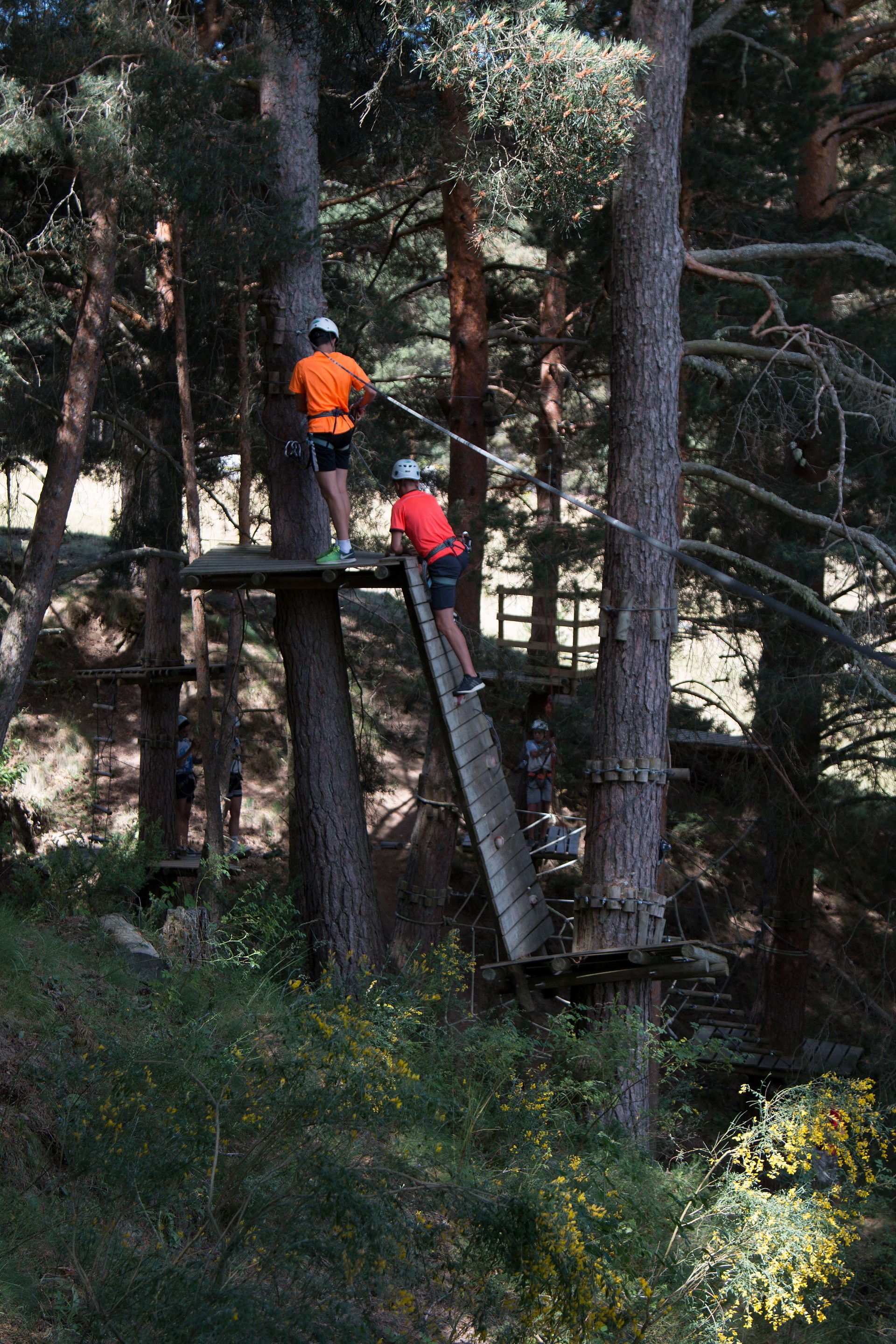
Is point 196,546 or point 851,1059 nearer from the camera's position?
point 196,546

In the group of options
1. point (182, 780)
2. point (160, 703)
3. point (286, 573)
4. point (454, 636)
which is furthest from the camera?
point (182, 780)

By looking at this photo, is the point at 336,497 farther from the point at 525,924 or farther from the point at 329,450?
the point at 525,924

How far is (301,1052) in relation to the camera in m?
4.20

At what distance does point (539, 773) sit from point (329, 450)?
5.84m

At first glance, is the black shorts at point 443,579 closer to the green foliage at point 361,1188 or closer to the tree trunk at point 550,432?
the green foliage at point 361,1188

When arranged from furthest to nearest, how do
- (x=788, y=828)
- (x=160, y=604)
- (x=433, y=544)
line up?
(x=160, y=604) < (x=788, y=828) < (x=433, y=544)

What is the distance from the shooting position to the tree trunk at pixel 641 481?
633cm

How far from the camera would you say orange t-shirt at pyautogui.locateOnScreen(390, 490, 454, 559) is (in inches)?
266

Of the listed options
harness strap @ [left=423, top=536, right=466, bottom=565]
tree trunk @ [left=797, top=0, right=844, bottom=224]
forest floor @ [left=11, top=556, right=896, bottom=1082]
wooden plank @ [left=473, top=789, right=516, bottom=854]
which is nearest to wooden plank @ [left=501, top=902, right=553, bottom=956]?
wooden plank @ [left=473, top=789, right=516, bottom=854]

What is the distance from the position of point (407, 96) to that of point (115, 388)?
489 centimetres

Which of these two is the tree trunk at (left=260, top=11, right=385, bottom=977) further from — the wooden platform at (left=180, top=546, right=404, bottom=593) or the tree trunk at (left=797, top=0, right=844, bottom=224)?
the tree trunk at (left=797, top=0, right=844, bottom=224)

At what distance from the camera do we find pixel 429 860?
1009cm

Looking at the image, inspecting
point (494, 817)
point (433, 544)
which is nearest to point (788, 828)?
point (494, 817)

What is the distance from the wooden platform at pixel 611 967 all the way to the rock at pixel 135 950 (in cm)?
203
